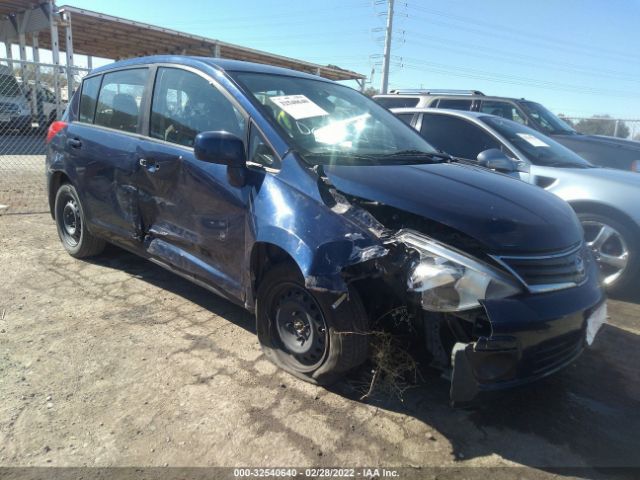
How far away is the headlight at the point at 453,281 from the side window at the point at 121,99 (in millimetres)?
2694

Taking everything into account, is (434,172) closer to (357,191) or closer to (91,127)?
(357,191)

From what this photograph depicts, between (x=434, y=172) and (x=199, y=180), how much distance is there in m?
1.52

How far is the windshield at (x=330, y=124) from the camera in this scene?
9.71 ft

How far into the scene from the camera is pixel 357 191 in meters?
2.60

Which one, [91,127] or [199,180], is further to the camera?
[91,127]

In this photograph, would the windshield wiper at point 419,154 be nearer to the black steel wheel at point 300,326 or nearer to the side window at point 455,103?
the black steel wheel at point 300,326

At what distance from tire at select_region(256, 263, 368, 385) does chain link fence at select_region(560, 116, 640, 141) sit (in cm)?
1372

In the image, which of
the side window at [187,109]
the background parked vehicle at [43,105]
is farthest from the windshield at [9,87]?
the side window at [187,109]

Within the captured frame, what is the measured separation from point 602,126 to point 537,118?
389 inches

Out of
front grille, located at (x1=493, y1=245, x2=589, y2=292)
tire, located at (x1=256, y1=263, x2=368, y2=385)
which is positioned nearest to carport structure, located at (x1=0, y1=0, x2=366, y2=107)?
tire, located at (x1=256, y1=263, x2=368, y2=385)

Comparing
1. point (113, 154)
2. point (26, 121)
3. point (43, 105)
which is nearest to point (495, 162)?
point (113, 154)

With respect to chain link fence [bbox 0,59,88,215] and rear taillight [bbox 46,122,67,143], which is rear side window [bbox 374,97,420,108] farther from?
chain link fence [bbox 0,59,88,215]

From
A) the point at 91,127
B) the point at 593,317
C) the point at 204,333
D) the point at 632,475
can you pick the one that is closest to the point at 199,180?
the point at 204,333

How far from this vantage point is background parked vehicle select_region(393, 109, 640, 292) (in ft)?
14.4
